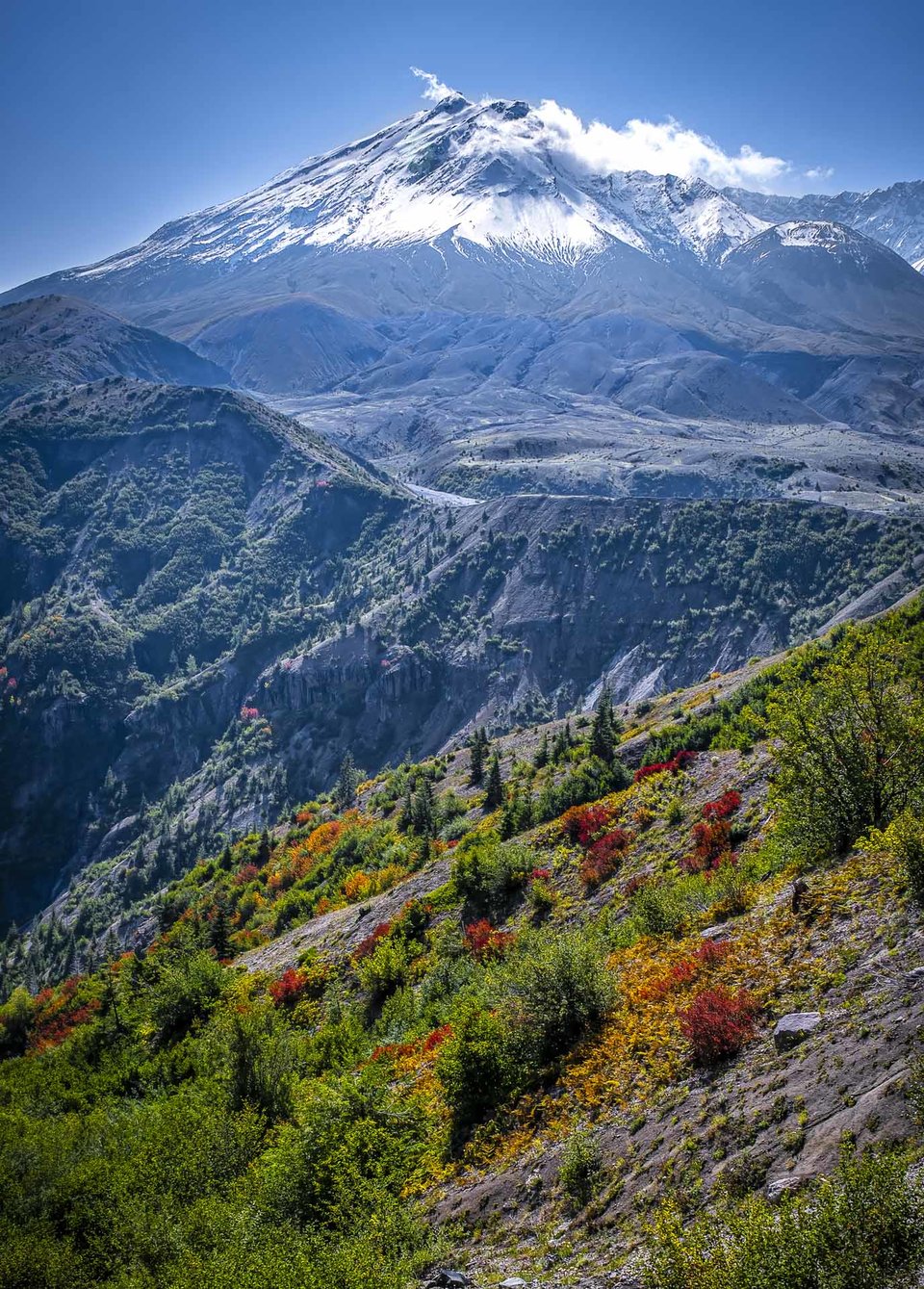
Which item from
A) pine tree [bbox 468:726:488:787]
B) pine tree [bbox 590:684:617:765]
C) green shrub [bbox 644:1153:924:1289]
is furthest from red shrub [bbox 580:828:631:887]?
pine tree [bbox 468:726:488:787]

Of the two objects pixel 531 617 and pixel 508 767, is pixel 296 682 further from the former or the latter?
pixel 508 767

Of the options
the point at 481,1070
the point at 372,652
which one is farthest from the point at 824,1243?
the point at 372,652

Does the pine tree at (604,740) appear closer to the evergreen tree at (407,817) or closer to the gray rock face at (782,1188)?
the evergreen tree at (407,817)

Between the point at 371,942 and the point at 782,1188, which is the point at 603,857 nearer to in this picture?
the point at 371,942

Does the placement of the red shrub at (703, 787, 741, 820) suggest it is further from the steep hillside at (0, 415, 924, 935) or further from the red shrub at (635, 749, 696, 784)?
the steep hillside at (0, 415, 924, 935)

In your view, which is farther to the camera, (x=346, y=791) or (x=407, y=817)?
(x=346, y=791)

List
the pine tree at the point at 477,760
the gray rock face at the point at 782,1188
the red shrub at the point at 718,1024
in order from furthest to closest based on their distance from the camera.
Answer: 1. the pine tree at the point at 477,760
2. the red shrub at the point at 718,1024
3. the gray rock face at the point at 782,1188

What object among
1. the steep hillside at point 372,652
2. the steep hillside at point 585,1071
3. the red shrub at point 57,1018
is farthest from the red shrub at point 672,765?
the steep hillside at point 372,652
